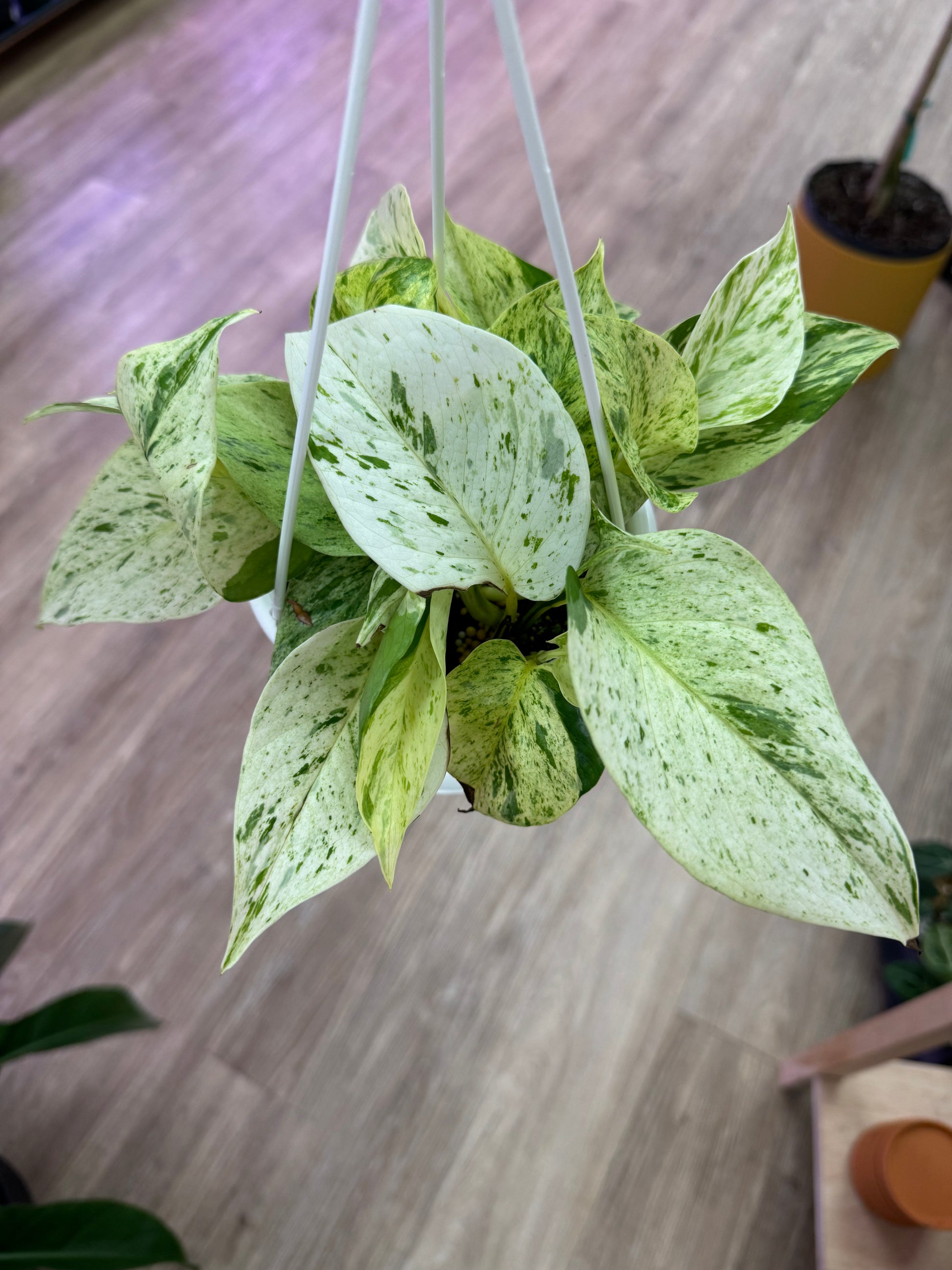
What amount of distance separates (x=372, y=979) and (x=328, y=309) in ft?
2.76

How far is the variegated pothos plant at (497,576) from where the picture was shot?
0.27m

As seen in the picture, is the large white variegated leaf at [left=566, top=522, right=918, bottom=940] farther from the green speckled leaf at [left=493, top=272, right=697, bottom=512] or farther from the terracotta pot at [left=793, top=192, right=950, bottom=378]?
the terracotta pot at [left=793, top=192, right=950, bottom=378]

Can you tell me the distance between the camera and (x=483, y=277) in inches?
16.8

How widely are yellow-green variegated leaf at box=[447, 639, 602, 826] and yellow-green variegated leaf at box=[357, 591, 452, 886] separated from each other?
19mm

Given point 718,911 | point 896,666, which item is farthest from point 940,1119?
point 896,666

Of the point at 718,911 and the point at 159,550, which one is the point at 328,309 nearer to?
the point at 159,550

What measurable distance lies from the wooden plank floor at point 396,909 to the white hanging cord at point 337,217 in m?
0.77

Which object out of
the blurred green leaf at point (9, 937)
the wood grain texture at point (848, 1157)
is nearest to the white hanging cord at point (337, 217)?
the blurred green leaf at point (9, 937)

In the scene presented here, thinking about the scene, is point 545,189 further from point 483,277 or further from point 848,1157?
point 848,1157

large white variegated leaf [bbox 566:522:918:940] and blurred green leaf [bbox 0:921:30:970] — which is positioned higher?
large white variegated leaf [bbox 566:522:918:940]

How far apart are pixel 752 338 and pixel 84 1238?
2.33ft

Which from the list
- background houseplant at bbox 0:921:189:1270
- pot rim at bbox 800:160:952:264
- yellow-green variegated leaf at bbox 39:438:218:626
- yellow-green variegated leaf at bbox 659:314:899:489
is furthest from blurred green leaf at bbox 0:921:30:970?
pot rim at bbox 800:160:952:264

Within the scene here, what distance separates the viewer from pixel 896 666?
1.14 metres

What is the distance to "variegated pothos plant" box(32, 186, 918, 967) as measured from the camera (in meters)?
0.27
